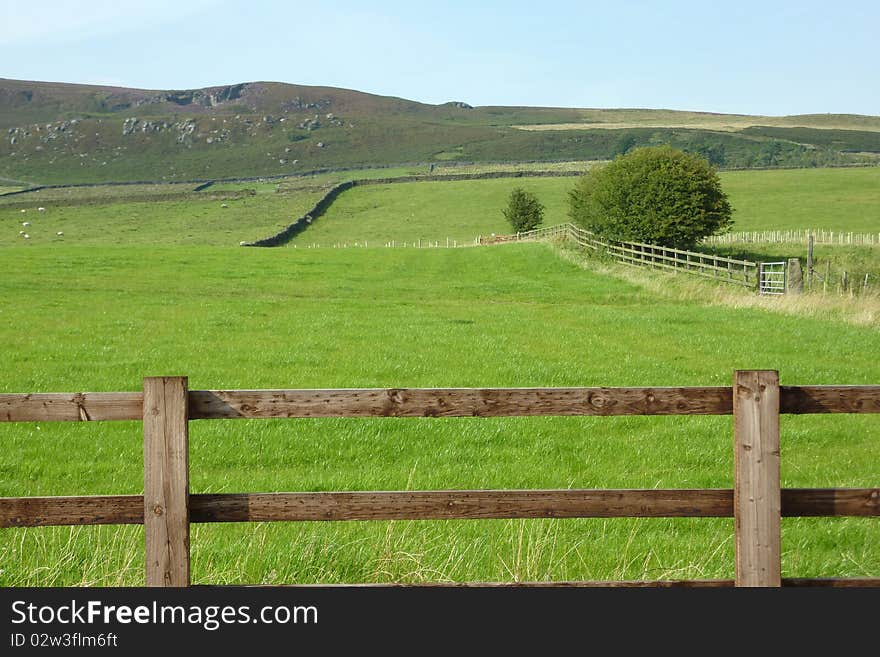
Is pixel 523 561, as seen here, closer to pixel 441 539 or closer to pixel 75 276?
pixel 441 539

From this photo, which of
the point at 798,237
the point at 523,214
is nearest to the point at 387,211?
the point at 523,214

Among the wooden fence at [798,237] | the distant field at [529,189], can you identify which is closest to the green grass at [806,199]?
the distant field at [529,189]

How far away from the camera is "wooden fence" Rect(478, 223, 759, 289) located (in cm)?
4716

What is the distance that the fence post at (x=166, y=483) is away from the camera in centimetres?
626

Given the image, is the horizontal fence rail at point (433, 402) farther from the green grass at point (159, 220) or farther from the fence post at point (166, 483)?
the green grass at point (159, 220)

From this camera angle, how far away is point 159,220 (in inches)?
4776

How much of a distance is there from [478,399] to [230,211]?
12622 cm

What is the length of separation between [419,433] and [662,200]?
56.0m

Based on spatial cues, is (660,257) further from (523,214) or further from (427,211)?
(427,211)

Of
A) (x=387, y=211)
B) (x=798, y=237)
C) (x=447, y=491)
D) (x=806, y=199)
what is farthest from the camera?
(x=387, y=211)

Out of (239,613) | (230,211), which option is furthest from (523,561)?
(230,211)

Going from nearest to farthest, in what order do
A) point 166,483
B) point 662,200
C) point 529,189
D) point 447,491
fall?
point 166,483
point 447,491
point 662,200
point 529,189

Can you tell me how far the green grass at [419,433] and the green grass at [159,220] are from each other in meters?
58.0

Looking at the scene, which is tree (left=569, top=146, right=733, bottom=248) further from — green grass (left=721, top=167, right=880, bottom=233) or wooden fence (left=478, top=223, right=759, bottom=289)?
green grass (left=721, top=167, right=880, bottom=233)
